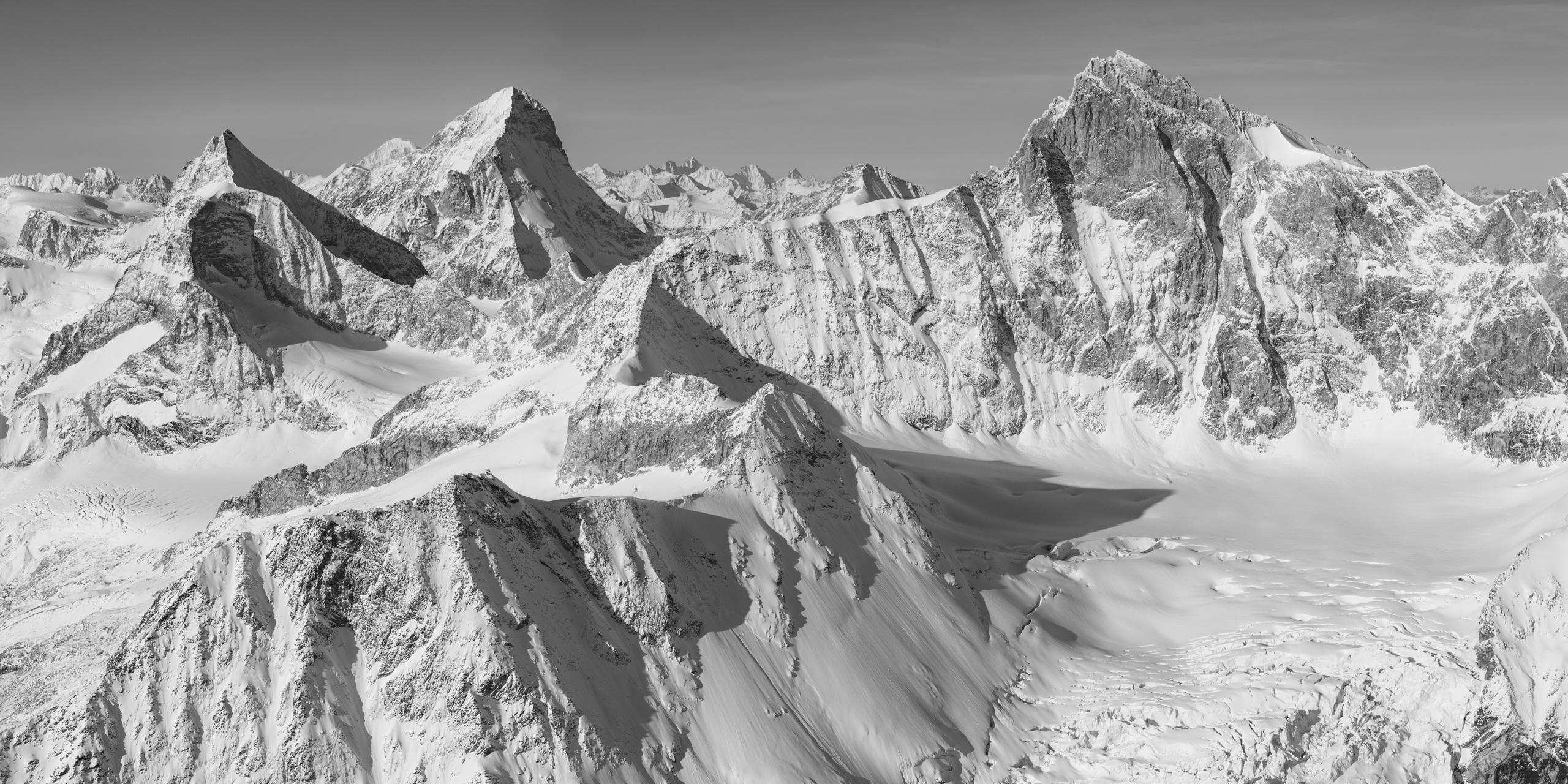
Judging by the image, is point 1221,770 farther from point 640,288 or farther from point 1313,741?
point 640,288

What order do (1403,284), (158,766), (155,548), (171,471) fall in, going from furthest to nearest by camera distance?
(1403,284)
(171,471)
(155,548)
(158,766)

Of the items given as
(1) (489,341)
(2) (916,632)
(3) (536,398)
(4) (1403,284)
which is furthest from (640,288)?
(4) (1403,284)

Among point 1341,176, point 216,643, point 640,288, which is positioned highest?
point 1341,176

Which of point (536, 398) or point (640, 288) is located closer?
point (536, 398)

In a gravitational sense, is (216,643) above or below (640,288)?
below

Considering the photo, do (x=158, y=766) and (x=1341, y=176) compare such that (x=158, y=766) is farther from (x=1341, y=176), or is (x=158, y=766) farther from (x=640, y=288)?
(x=1341, y=176)

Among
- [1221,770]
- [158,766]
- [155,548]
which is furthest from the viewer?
[155,548]
